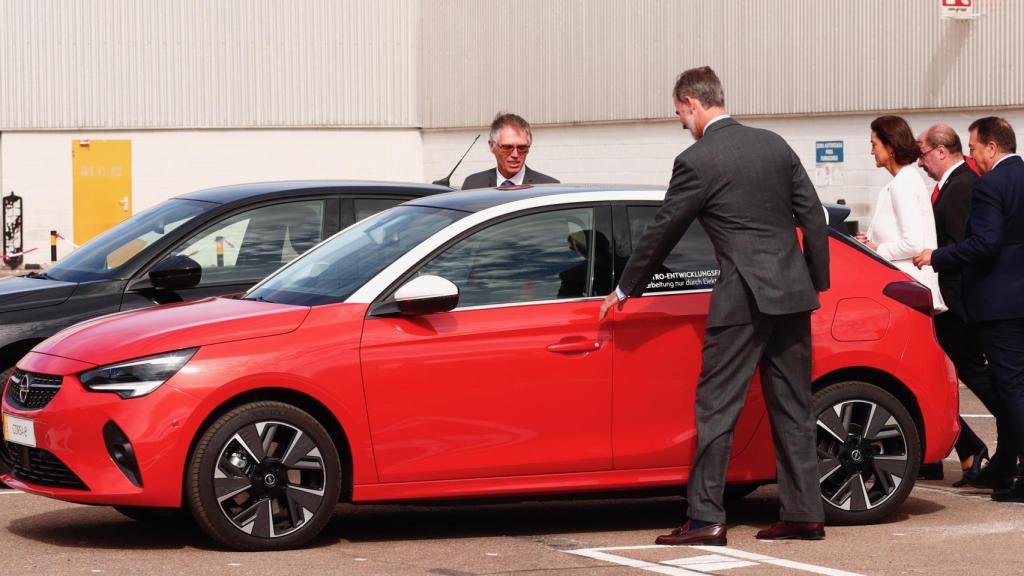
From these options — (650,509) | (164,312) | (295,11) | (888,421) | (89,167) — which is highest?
(295,11)

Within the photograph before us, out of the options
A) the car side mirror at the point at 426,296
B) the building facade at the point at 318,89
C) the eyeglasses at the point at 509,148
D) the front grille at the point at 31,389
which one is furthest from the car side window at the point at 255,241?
the building facade at the point at 318,89

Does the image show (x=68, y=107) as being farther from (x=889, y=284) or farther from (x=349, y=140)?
(x=889, y=284)

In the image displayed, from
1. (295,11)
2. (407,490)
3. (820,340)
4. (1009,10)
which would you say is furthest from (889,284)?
(295,11)

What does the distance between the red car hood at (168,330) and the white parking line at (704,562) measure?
1.58 m

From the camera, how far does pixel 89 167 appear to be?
39.1 meters

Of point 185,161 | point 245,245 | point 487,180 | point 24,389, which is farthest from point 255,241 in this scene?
point 185,161

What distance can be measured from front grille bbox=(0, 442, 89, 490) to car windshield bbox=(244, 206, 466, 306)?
1163 mm

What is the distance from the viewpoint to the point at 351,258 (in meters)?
7.27

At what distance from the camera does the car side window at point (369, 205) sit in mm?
9516

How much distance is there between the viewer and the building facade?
116ft

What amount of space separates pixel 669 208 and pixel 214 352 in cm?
194

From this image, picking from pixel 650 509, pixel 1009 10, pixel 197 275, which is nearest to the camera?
pixel 650 509

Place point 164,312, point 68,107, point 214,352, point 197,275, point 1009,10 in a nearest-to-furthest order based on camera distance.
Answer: point 214,352, point 164,312, point 197,275, point 1009,10, point 68,107

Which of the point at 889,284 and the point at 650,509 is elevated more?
the point at 889,284
